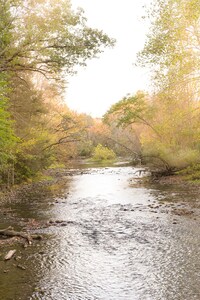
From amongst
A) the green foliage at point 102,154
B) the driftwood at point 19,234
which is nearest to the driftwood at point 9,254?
the driftwood at point 19,234

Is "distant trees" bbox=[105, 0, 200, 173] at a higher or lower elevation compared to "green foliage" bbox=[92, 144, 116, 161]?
higher

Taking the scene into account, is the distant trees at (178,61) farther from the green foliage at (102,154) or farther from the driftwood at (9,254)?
the green foliage at (102,154)

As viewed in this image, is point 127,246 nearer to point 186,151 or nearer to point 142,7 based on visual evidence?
point 142,7

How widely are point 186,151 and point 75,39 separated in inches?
662

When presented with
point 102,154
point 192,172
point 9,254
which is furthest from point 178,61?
point 102,154

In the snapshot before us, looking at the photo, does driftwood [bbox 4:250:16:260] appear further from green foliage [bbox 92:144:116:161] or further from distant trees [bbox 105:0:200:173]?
green foliage [bbox 92:144:116:161]

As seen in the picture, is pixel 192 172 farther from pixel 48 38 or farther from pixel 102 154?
pixel 102 154

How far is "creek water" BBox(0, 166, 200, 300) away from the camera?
6.96 m

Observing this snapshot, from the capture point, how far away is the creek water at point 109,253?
6.96m

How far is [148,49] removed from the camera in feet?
68.3

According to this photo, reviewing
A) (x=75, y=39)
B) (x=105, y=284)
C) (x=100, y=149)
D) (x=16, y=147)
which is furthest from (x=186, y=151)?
(x=100, y=149)

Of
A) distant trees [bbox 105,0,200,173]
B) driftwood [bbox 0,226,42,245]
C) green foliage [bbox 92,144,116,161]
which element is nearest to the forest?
distant trees [bbox 105,0,200,173]

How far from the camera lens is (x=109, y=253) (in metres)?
9.41

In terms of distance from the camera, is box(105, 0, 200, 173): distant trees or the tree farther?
box(105, 0, 200, 173): distant trees
